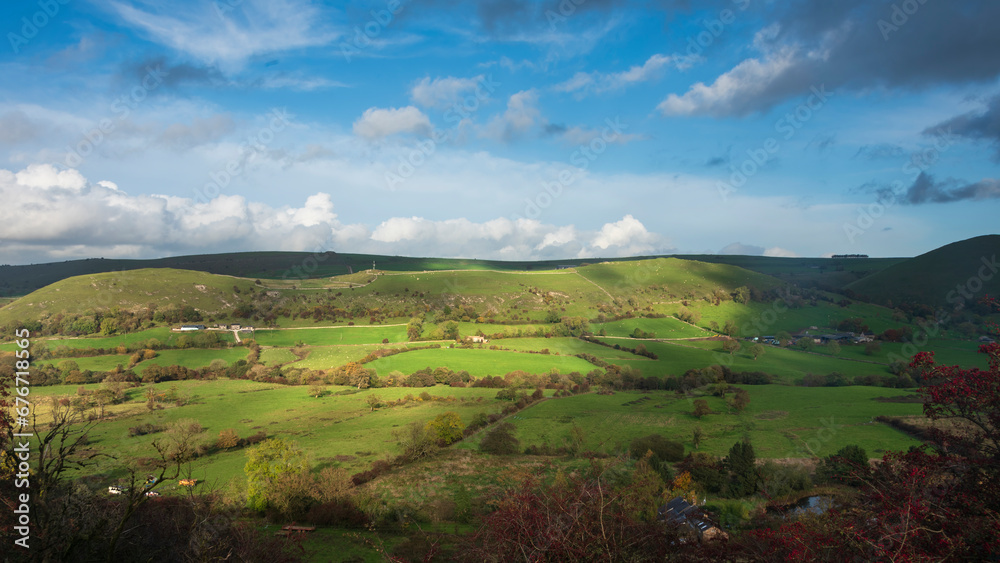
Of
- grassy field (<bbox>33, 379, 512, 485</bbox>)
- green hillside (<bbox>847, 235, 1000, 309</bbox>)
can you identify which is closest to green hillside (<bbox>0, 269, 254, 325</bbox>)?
grassy field (<bbox>33, 379, 512, 485</bbox>)

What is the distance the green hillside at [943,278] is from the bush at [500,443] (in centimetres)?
13257

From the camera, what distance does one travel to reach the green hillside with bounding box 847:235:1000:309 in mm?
121125

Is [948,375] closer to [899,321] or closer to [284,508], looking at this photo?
[284,508]

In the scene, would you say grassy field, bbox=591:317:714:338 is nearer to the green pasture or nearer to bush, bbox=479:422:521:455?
the green pasture

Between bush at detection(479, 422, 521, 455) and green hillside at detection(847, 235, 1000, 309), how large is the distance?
132567mm

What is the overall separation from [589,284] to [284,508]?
12636 centimetres

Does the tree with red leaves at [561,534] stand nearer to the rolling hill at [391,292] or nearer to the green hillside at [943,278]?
the rolling hill at [391,292]

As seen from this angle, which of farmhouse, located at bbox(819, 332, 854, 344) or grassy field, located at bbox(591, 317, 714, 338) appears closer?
farmhouse, located at bbox(819, 332, 854, 344)

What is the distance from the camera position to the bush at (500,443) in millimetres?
48875

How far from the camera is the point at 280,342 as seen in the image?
93188mm

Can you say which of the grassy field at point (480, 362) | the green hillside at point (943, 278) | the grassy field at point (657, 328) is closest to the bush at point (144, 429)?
the grassy field at point (480, 362)

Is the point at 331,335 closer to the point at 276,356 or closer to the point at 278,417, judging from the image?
the point at 276,356

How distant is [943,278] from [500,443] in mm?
154220

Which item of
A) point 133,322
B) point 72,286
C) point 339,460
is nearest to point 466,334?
point 339,460
